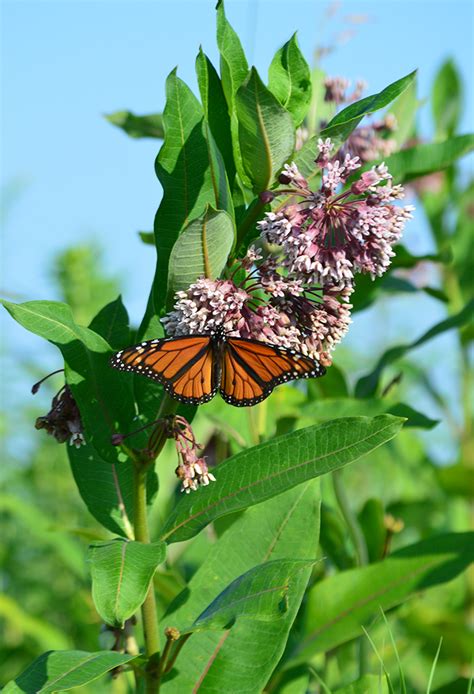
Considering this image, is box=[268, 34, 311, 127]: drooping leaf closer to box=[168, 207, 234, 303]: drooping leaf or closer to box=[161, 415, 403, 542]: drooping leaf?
box=[168, 207, 234, 303]: drooping leaf

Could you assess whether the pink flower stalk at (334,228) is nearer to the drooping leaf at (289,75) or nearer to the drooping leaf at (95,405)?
the drooping leaf at (289,75)

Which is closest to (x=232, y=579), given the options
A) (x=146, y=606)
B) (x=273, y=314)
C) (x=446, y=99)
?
(x=146, y=606)

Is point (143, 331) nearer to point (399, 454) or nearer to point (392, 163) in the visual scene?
point (392, 163)

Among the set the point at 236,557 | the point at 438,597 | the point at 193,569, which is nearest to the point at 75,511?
the point at 438,597

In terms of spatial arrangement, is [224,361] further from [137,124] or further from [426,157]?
[137,124]

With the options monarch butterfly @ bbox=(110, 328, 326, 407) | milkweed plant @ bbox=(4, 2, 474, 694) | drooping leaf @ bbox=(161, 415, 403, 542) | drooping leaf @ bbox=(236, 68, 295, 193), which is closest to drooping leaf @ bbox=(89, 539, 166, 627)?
milkweed plant @ bbox=(4, 2, 474, 694)

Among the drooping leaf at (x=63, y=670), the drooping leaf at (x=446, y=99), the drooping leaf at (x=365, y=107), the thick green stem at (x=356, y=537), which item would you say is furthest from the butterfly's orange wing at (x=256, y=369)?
the drooping leaf at (x=446, y=99)
